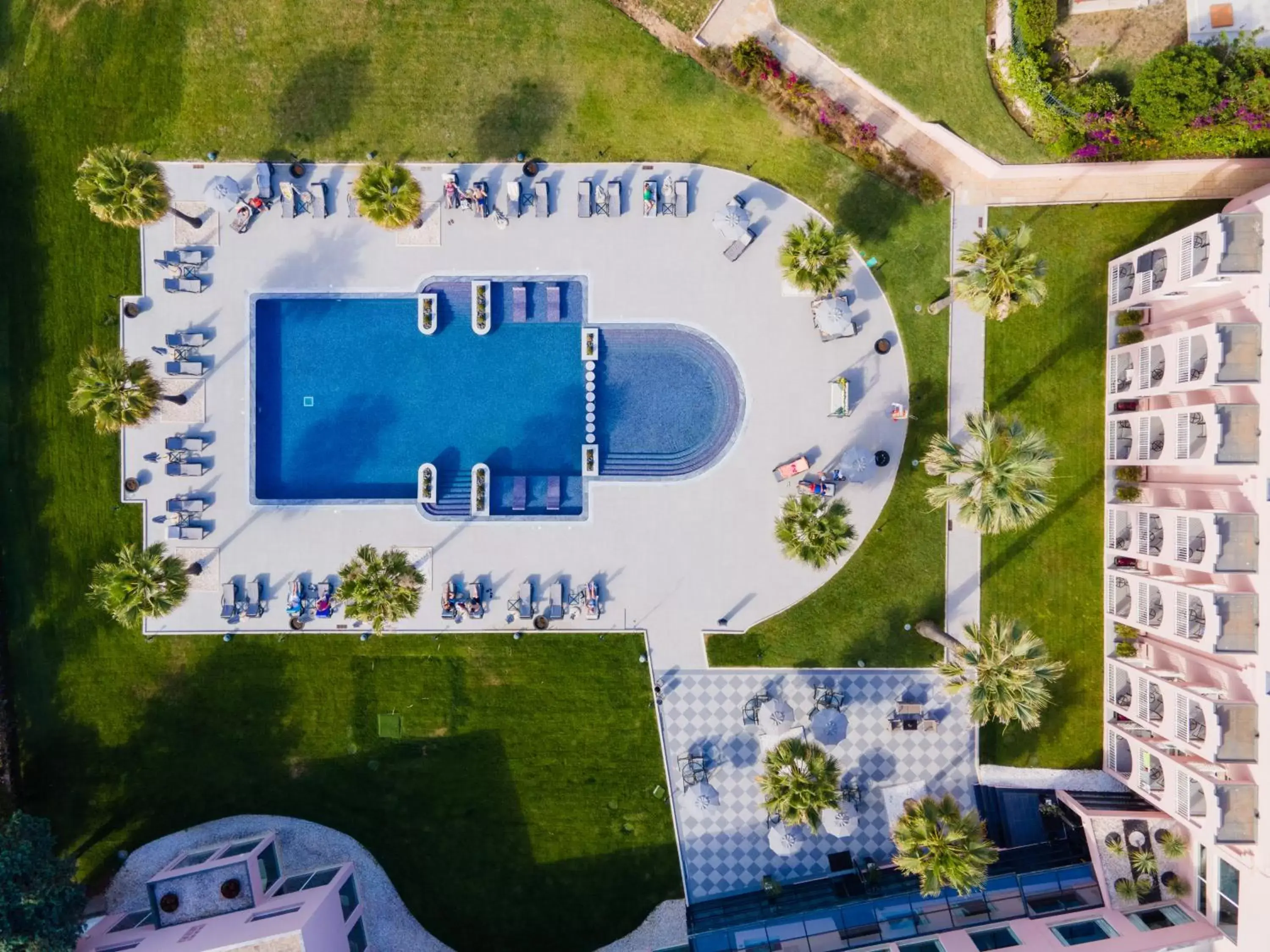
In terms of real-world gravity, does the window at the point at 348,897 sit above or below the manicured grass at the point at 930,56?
below

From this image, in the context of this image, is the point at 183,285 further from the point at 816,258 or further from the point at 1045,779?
the point at 1045,779

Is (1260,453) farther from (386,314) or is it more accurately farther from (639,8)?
(386,314)

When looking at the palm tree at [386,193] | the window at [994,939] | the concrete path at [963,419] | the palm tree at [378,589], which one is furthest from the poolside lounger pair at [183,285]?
the window at [994,939]

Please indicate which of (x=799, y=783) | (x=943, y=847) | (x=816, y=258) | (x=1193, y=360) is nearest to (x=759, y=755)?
(x=799, y=783)

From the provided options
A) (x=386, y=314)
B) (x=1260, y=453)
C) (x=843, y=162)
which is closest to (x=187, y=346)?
(x=386, y=314)

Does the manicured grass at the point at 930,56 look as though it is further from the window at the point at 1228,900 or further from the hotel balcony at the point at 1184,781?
the window at the point at 1228,900

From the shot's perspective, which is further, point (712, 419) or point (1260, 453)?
point (712, 419)
